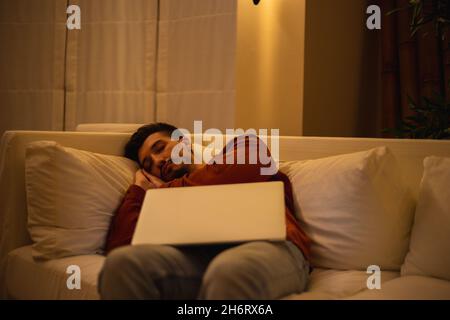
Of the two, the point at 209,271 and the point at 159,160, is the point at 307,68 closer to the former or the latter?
the point at 159,160

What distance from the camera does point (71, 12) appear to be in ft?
12.5

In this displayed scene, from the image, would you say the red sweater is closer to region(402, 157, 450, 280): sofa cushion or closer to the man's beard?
the man's beard

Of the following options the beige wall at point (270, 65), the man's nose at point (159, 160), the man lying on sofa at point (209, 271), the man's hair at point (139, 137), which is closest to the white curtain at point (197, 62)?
the beige wall at point (270, 65)

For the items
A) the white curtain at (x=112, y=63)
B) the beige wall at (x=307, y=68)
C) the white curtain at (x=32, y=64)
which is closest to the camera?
the beige wall at (x=307, y=68)

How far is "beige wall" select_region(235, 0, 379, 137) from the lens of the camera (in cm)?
252

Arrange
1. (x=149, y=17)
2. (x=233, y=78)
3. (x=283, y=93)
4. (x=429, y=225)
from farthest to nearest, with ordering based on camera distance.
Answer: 1. (x=149, y=17)
2. (x=233, y=78)
3. (x=283, y=93)
4. (x=429, y=225)

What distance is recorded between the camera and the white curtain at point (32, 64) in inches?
151

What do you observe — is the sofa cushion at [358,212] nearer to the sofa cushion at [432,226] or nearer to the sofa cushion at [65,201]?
the sofa cushion at [432,226]

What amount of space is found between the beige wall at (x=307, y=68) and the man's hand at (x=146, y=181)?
953mm

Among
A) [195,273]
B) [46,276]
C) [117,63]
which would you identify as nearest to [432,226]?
[195,273]

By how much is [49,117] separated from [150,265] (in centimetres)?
302
